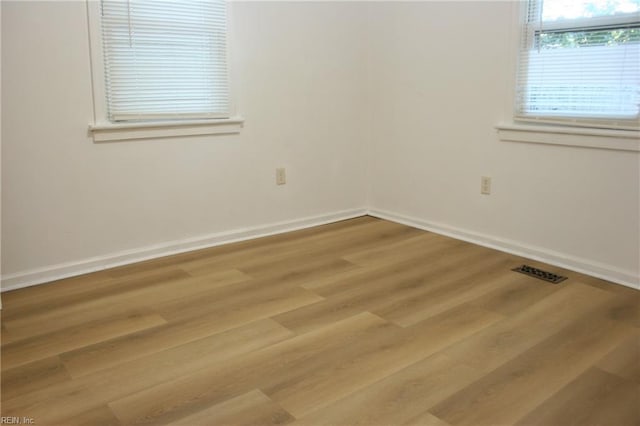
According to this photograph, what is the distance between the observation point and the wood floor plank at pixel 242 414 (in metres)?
1.77

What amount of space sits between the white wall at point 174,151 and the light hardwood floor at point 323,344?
10.4 inches

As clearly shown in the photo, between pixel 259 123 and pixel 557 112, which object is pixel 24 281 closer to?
pixel 259 123

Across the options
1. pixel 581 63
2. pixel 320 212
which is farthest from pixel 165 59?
pixel 581 63

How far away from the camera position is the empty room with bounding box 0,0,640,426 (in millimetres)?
2012

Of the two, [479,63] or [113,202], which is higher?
[479,63]

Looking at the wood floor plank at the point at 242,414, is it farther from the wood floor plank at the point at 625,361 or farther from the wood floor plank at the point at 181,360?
the wood floor plank at the point at 625,361

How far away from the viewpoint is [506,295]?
280 cm

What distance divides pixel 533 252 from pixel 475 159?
0.68 meters

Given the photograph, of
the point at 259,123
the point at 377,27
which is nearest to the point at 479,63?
the point at 377,27

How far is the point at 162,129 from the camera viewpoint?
3.27 meters

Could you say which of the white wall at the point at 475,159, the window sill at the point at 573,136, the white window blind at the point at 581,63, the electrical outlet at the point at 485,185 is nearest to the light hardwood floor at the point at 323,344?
the white wall at the point at 475,159

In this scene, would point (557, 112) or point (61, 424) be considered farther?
point (557, 112)

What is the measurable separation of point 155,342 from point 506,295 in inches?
65.5

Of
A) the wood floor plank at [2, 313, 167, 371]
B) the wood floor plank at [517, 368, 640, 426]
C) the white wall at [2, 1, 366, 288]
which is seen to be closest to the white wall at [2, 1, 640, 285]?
the white wall at [2, 1, 366, 288]
